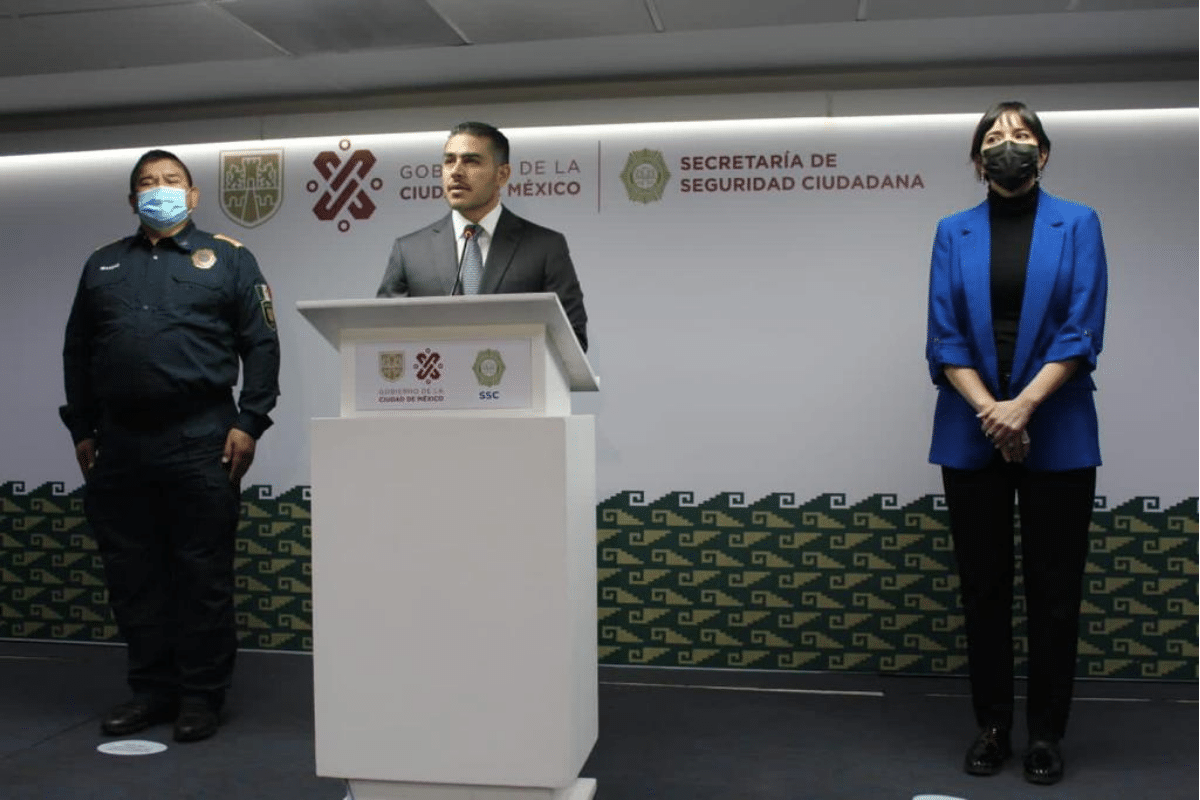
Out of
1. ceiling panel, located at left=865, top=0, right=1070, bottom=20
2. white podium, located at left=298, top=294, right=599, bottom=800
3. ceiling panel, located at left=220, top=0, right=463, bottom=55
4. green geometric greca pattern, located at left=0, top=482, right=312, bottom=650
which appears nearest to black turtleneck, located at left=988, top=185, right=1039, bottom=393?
ceiling panel, located at left=865, top=0, right=1070, bottom=20

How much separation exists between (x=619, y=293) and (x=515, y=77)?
0.91m

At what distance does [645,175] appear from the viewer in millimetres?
4109

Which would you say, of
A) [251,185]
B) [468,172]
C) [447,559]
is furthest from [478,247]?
[251,185]

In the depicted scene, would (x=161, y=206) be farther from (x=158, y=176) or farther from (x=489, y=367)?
(x=489, y=367)

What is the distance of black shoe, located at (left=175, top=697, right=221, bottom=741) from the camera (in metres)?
3.09

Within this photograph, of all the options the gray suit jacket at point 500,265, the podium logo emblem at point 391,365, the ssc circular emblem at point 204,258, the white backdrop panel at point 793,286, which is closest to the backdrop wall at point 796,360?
the white backdrop panel at point 793,286

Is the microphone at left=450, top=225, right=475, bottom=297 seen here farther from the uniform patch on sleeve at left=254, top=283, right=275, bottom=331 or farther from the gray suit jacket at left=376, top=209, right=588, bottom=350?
the uniform patch on sleeve at left=254, top=283, right=275, bottom=331

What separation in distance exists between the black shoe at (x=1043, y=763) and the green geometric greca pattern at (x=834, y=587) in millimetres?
1148

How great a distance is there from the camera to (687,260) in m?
4.08

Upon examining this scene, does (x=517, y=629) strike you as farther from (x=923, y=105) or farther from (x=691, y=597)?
(x=923, y=105)

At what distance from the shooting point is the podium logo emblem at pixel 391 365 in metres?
2.16

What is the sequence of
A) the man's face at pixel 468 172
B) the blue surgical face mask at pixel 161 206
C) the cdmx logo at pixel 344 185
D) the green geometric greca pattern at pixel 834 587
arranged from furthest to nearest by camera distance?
the cdmx logo at pixel 344 185, the green geometric greca pattern at pixel 834 587, the blue surgical face mask at pixel 161 206, the man's face at pixel 468 172

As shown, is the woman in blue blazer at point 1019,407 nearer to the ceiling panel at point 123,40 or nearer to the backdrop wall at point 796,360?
the backdrop wall at point 796,360

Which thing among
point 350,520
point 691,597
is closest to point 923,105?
point 691,597
